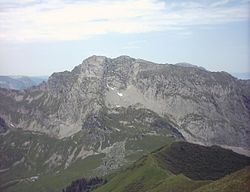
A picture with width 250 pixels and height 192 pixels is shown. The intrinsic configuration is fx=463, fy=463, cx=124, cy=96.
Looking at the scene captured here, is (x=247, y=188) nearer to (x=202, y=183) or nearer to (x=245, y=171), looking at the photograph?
(x=245, y=171)

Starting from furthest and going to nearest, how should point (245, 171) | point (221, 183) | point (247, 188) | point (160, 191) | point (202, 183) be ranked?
1. point (160, 191)
2. point (202, 183)
3. point (221, 183)
4. point (245, 171)
5. point (247, 188)

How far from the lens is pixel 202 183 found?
18575 centimetres

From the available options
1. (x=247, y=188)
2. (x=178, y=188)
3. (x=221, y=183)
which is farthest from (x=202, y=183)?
(x=247, y=188)

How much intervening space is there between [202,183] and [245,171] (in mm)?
54543

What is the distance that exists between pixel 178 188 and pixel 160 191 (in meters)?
8.93

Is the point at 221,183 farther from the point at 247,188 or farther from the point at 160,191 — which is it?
the point at 160,191

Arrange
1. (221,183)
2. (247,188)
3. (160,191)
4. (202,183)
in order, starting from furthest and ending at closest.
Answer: (160,191), (202,183), (221,183), (247,188)

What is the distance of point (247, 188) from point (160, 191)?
8405cm

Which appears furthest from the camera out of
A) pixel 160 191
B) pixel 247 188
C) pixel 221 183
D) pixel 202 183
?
pixel 160 191

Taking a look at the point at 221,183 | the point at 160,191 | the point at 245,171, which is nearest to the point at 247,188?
the point at 245,171

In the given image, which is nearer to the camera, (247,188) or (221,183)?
(247,188)

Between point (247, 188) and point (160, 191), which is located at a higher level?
point (247, 188)

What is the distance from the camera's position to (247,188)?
117 m

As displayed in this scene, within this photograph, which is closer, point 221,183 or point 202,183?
point 221,183
